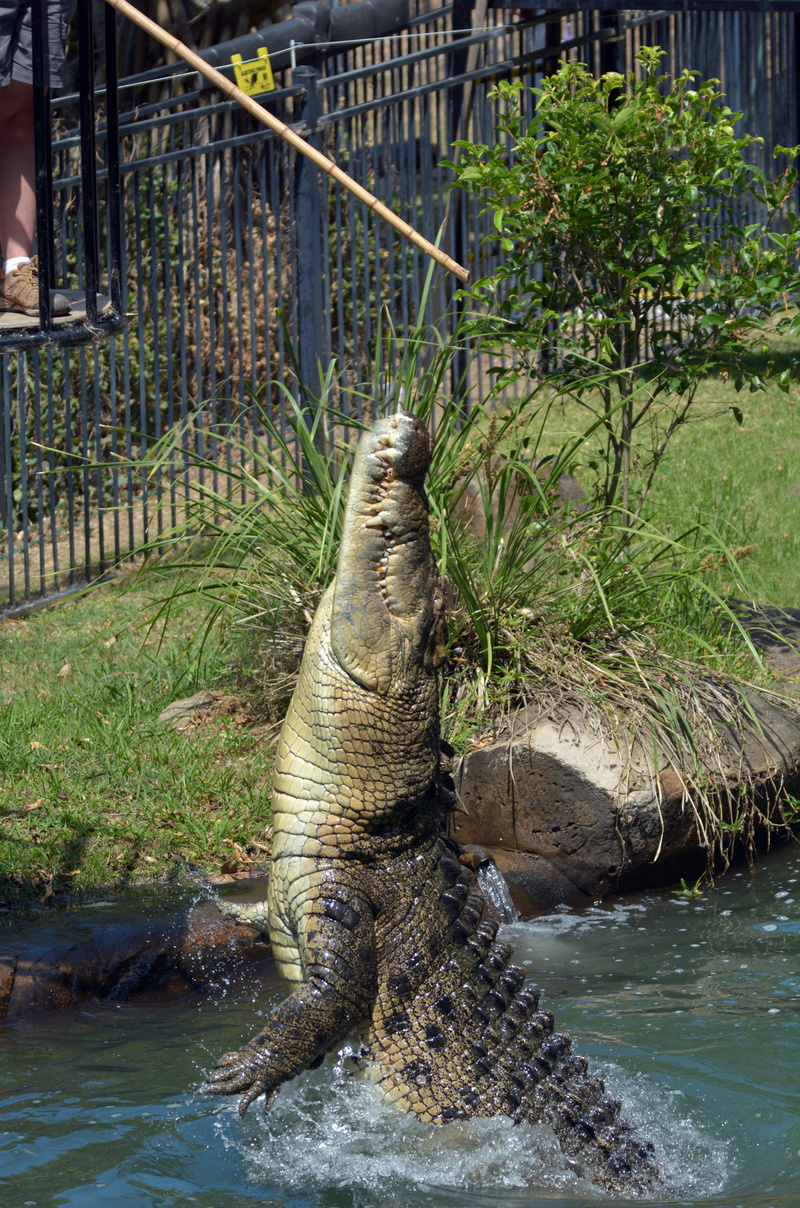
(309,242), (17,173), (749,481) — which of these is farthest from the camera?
(749,481)

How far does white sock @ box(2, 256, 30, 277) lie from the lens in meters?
3.64

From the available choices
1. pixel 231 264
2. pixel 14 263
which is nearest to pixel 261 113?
pixel 14 263

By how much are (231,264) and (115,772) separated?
264 inches

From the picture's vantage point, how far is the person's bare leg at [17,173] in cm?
365

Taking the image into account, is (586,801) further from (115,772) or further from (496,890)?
(115,772)

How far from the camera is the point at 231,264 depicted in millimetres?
10719

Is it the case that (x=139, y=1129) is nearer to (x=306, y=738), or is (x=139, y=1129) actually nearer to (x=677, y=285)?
(x=306, y=738)

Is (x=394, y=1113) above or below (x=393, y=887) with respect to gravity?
below

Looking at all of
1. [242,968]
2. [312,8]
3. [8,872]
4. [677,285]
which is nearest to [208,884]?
[242,968]

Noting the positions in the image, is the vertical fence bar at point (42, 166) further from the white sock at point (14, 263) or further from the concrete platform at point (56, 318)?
the white sock at point (14, 263)

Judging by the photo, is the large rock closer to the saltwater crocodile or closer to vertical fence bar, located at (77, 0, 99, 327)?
the saltwater crocodile

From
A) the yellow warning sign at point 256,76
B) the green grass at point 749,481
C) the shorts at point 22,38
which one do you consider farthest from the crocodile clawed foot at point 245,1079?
the yellow warning sign at point 256,76

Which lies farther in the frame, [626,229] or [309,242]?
[309,242]

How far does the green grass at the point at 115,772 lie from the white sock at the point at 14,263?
5.70ft
